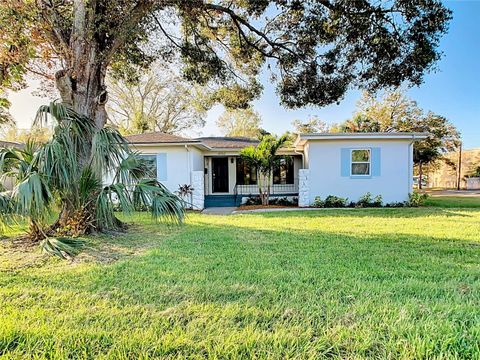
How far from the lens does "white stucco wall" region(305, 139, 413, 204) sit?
44.3 ft

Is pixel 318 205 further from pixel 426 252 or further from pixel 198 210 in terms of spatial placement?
pixel 426 252

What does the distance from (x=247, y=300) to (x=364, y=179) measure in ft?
39.0

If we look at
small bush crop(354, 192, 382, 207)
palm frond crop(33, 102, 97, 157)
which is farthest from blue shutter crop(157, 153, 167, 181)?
small bush crop(354, 192, 382, 207)

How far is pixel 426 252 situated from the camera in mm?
5504

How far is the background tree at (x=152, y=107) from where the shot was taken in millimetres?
27469

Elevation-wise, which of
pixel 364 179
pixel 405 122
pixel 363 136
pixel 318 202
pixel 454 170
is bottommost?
pixel 318 202

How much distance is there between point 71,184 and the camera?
606cm

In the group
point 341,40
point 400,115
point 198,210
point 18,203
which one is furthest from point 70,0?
point 400,115

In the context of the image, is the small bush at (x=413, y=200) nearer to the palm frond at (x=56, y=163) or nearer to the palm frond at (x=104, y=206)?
the palm frond at (x=104, y=206)

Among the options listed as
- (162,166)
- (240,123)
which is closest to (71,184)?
(162,166)

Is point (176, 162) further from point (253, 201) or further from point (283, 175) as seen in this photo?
point (283, 175)

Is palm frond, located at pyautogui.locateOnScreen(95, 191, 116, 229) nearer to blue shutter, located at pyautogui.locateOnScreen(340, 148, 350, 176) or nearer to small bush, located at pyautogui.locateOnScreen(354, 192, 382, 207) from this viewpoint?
blue shutter, located at pyautogui.locateOnScreen(340, 148, 350, 176)

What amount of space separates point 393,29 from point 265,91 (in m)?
5.27

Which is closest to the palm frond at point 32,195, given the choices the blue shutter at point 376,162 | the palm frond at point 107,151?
the palm frond at point 107,151
